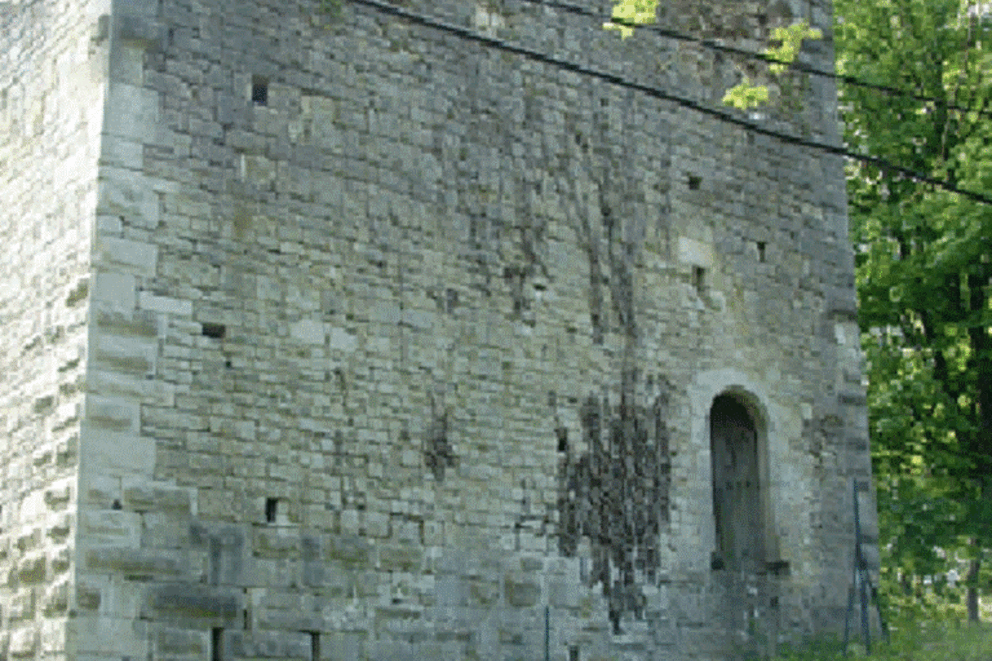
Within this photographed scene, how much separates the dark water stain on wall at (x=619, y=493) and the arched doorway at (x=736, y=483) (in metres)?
1.19

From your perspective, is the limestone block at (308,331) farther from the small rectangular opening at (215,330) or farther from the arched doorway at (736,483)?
the arched doorway at (736,483)

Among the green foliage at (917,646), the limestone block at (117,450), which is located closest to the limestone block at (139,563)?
the limestone block at (117,450)

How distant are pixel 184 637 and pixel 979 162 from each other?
484 inches

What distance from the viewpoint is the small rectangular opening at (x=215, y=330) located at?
11.6 metres

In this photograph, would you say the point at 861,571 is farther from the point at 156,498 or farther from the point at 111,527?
the point at 111,527

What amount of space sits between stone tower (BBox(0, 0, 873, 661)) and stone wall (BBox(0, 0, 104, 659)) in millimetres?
32

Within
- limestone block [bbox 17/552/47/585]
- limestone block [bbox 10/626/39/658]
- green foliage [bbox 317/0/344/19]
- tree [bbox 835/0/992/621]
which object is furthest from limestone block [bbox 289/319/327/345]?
tree [bbox 835/0/992/621]

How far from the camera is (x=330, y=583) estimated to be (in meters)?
11.8

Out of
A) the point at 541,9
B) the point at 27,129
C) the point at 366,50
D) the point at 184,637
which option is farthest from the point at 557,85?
the point at 184,637

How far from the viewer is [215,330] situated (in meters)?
11.6

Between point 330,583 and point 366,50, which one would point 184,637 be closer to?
point 330,583

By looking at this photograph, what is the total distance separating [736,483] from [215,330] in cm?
610

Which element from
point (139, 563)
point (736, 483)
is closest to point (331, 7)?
point (139, 563)

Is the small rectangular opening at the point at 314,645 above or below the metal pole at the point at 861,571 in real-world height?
below
